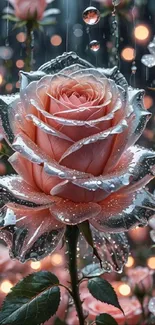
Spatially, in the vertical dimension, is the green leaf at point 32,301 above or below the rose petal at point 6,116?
below

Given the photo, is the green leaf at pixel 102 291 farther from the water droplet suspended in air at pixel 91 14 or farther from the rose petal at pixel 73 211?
the water droplet suspended in air at pixel 91 14

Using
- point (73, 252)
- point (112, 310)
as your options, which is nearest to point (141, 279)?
point (112, 310)

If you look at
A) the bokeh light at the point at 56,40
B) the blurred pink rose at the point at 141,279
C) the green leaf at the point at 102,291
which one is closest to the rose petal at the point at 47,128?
the green leaf at the point at 102,291

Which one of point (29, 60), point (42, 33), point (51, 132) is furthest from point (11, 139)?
point (42, 33)

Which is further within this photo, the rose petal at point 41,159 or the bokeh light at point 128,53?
the bokeh light at point 128,53

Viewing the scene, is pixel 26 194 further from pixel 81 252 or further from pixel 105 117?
pixel 81 252

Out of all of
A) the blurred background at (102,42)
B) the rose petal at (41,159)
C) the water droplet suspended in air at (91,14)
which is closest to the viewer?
the rose petal at (41,159)

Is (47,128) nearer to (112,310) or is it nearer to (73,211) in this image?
(73,211)

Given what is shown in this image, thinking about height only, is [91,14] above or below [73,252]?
above

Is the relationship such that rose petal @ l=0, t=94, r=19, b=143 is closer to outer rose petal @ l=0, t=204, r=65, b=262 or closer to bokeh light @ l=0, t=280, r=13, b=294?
outer rose petal @ l=0, t=204, r=65, b=262
